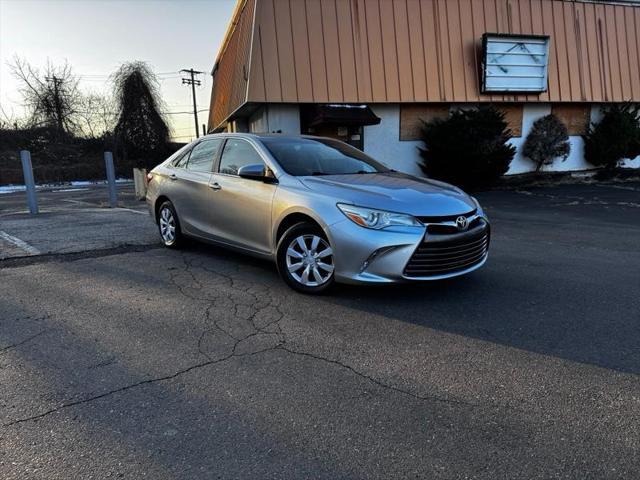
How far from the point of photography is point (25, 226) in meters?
8.64

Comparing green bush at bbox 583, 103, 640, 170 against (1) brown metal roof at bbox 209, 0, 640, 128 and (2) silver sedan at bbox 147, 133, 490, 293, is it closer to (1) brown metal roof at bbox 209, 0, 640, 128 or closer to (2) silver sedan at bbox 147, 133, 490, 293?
(1) brown metal roof at bbox 209, 0, 640, 128

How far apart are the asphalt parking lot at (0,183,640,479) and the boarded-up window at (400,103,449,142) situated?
33.8 feet

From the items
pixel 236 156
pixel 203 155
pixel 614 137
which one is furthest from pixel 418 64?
pixel 236 156

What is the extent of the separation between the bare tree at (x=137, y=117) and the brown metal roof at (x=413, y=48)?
2163cm

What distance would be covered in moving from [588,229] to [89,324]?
7934mm

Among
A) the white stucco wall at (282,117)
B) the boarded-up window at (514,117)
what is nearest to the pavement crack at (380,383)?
the white stucco wall at (282,117)

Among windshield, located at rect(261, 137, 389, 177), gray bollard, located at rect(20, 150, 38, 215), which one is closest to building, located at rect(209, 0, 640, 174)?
gray bollard, located at rect(20, 150, 38, 215)

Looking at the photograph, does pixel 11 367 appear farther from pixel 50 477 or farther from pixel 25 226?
pixel 25 226

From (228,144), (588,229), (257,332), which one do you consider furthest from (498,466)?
(588,229)

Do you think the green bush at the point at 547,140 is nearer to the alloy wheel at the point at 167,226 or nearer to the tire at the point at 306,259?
the alloy wheel at the point at 167,226

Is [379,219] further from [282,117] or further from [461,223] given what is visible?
[282,117]

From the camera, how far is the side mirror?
4.71 m

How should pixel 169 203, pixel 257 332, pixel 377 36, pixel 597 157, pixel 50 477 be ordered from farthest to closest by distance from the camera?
pixel 597 157 → pixel 377 36 → pixel 169 203 → pixel 257 332 → pixel 50 477

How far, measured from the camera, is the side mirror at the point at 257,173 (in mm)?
4715
